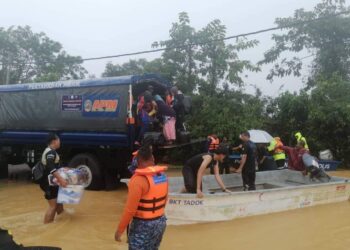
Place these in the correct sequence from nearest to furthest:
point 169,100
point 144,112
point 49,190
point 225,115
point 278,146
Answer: point 49,190 → point 144,112 → point 169,100 → point 278,146 → point 225,115

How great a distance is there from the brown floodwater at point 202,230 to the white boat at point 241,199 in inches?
4.9

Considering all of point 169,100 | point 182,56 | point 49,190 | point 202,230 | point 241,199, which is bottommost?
point 202,230

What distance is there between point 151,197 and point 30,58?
2656 centimetres

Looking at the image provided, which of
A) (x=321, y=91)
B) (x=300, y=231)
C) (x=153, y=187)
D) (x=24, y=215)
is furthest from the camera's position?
(x=321, y=91)

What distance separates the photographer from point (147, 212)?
152 inches

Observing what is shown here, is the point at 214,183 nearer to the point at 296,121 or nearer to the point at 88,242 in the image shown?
the point at 88,242

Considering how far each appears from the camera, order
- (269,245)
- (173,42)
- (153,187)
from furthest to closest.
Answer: (173,42) < (269,245) < (153,187)

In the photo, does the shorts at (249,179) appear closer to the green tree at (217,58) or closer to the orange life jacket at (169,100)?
the orange life jacket at (169,100)

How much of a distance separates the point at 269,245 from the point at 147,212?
322cm

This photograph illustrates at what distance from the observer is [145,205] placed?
3.85 meters

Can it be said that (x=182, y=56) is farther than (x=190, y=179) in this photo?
Yes

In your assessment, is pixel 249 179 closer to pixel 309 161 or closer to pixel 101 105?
pixel 309 161

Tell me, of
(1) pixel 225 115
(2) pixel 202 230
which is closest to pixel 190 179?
(2) pixel 202 230

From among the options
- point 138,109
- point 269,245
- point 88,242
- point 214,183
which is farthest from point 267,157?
point 88,242
